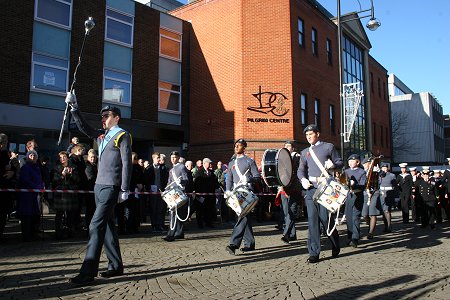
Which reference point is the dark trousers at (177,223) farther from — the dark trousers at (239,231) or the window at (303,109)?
the window at (303,109)

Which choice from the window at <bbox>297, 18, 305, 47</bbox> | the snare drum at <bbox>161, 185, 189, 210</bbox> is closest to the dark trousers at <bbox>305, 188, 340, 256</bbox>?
the snare drum at <bbox>161, 185, 189, 210</bbox>

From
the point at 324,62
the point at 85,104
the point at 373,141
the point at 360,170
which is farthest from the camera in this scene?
the point at 373,141

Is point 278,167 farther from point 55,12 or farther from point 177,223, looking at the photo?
point 55,12

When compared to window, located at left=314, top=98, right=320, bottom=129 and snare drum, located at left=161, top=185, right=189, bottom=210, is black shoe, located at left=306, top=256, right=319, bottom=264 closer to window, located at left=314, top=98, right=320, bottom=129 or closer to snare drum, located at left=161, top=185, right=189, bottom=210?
snare drum, located at left=161, top=185, right=189, bottom=210

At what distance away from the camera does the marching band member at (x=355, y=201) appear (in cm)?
849

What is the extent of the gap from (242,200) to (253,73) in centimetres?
1391

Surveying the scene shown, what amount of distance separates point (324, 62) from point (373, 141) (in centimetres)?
1134

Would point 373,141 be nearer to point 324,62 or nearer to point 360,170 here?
point 324,62

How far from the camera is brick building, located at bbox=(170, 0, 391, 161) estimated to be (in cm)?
2009

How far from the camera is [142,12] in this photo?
66.8 ft

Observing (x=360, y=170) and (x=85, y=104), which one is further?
(x=85, y=104)

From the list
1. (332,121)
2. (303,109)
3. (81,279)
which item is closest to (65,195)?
(81,279)

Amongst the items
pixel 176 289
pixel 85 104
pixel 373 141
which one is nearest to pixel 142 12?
pixel 85 104

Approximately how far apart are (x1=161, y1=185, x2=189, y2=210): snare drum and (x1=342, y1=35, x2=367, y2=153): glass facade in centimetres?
2140
